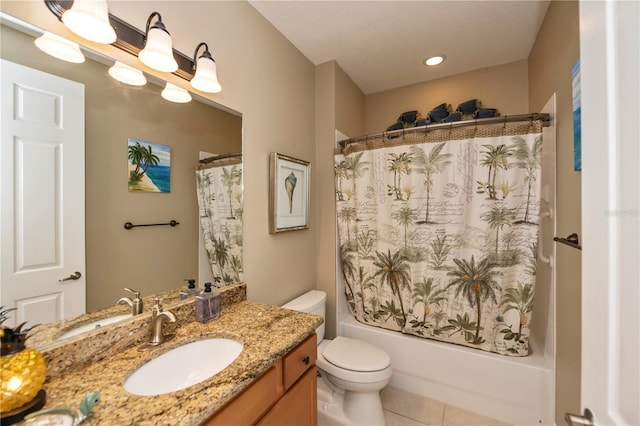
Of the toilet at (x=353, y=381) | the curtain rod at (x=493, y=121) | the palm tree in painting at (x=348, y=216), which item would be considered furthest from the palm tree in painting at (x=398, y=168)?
the toilet at (x=353, y=381)

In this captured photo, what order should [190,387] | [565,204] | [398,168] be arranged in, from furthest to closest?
[398,168] < [565,204] < [190,387]

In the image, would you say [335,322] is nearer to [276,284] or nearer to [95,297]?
[276,284]

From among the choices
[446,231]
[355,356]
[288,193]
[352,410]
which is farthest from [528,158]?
[352,410]

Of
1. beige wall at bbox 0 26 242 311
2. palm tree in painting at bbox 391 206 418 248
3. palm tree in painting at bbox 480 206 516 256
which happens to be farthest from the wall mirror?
palm tree in painting at bbox 480 206 516 256

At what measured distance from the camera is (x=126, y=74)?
100 centimetres

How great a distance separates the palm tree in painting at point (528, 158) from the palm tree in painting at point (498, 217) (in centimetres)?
8

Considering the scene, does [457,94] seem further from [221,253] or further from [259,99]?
[221,253]

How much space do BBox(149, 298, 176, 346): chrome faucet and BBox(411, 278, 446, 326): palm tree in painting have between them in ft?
5.17

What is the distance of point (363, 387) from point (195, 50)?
2029mm

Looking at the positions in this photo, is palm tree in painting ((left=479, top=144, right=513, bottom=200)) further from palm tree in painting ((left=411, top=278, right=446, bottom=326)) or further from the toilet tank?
the toilet tank

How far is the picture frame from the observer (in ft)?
5.48

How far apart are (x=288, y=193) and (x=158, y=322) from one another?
1.08m

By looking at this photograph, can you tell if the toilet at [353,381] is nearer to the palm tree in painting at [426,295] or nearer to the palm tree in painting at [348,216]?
the palm tree in painting at [426,295]
